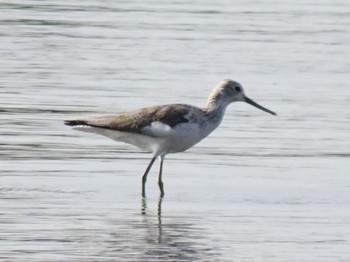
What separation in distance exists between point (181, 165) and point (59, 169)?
4.77 ft

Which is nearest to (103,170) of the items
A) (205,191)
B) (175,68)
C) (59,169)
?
(59,169)

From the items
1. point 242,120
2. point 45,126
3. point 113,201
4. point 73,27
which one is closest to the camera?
point 113,201

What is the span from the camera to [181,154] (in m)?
15.9

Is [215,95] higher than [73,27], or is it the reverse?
[215,95]

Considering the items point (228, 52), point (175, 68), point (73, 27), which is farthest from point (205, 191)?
point (73, 27)

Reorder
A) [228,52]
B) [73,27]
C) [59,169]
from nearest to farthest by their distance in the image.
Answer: [59,169], [228,52], [73,27]

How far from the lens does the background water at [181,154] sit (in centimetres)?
1156

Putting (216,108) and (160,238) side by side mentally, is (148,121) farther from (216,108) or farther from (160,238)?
(160,238)

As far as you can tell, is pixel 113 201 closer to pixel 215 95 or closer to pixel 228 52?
pixel 215 95

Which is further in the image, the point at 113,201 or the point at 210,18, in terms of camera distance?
the point at 210,18

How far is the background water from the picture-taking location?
37.9 ft

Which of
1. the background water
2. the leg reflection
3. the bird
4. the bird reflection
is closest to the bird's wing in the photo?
the bird

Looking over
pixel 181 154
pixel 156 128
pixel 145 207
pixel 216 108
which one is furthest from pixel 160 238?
pixel 181 154

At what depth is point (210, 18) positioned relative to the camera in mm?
27938
